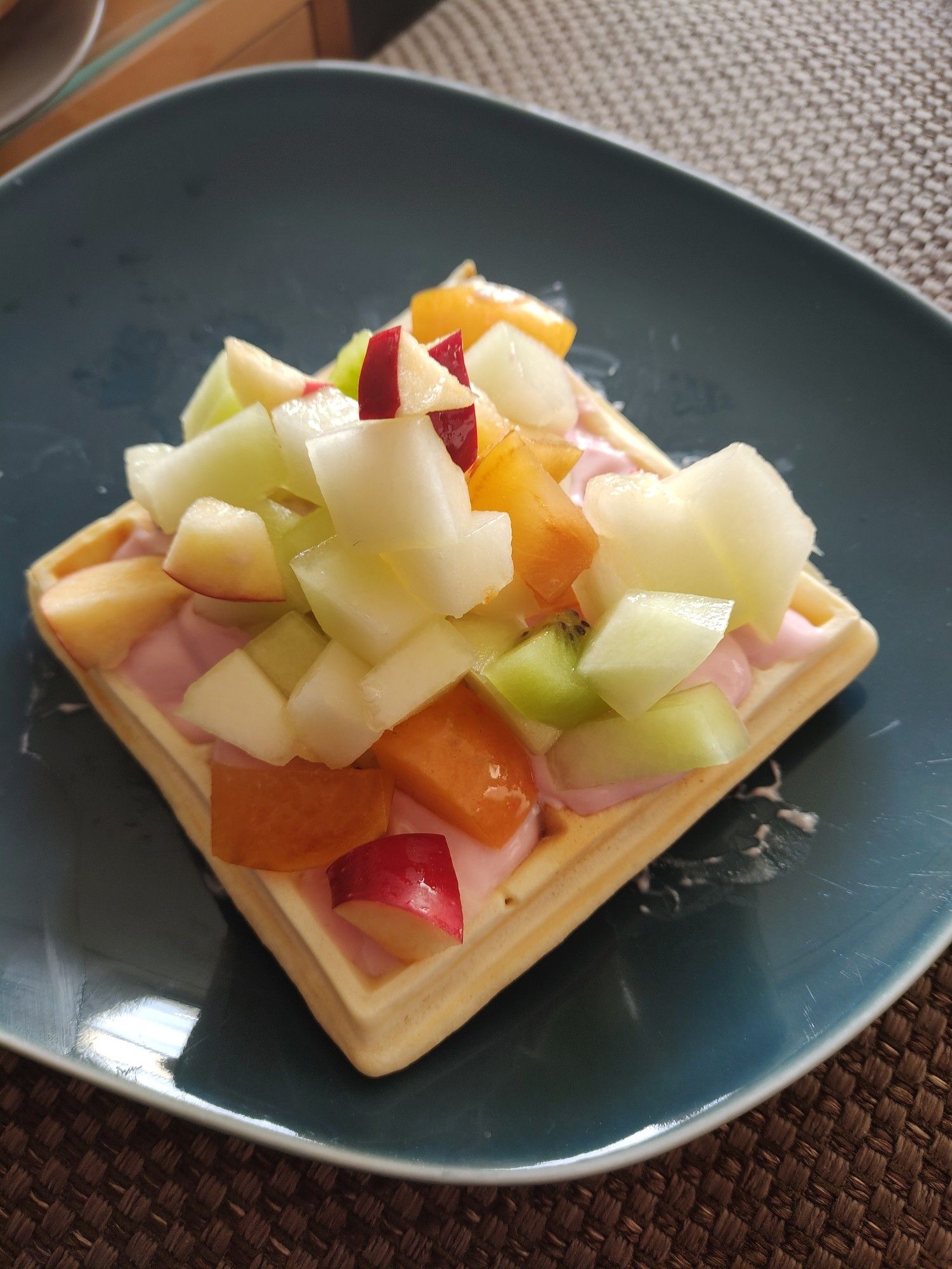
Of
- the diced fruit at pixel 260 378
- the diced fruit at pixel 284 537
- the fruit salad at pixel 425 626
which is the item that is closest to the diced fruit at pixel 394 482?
the fruit salad at pixel 425 626

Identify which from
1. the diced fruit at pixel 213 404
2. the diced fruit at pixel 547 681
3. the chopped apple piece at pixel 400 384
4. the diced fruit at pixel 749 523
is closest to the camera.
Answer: the chopped apple piece at pixel 400 384

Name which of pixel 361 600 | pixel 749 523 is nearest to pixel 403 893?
pixel 361 600

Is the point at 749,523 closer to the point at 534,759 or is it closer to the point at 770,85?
the point at 534,759

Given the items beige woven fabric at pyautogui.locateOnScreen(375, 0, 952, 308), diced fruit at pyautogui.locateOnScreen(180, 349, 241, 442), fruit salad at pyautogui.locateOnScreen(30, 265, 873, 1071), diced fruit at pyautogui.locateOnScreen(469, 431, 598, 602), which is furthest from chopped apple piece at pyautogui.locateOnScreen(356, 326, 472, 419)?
beige woven fabric at pyautogui.locateOnScreen(375, 0, 952, 308)

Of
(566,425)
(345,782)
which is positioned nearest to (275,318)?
(566,425)

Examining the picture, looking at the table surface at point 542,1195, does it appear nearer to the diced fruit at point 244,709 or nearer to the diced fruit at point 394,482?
the diced fruit at point 244,709

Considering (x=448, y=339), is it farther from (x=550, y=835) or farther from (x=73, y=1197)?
(x=73, y=1197)
